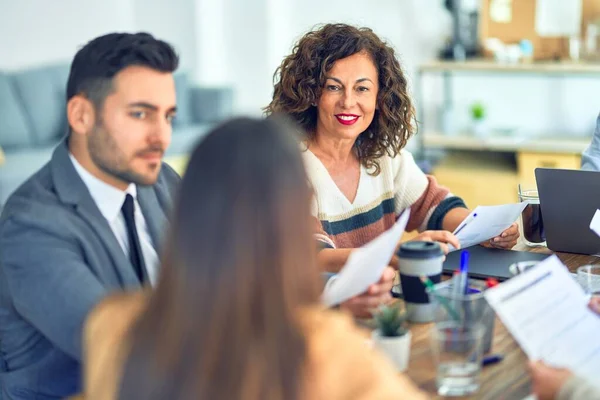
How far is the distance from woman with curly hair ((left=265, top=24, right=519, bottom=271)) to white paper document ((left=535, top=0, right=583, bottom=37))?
3182 mm

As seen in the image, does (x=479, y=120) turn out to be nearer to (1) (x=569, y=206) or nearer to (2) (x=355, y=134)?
(2) (x=355, y=134)

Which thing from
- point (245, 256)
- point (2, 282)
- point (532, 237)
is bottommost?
point (532, 237)

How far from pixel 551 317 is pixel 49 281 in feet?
2.72

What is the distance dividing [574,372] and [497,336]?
0.27 metres

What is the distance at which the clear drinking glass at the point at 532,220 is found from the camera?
2129mm

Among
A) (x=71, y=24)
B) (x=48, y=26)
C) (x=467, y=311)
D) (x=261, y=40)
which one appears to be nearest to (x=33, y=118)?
(x=48, y=26)

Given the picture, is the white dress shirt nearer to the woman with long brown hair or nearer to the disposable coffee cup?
the disposable coffee cup

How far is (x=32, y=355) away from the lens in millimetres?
1586

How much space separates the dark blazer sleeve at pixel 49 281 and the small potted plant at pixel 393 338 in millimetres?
462

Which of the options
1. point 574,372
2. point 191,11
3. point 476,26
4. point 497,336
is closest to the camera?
point 574,372

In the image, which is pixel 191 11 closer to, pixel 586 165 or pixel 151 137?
pixel 586 165

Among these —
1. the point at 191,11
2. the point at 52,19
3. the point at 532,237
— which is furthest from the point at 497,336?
the point at 191,11

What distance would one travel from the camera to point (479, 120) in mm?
5375

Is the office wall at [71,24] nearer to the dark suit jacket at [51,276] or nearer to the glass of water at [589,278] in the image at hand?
the dark suit jacket at [51,276]
